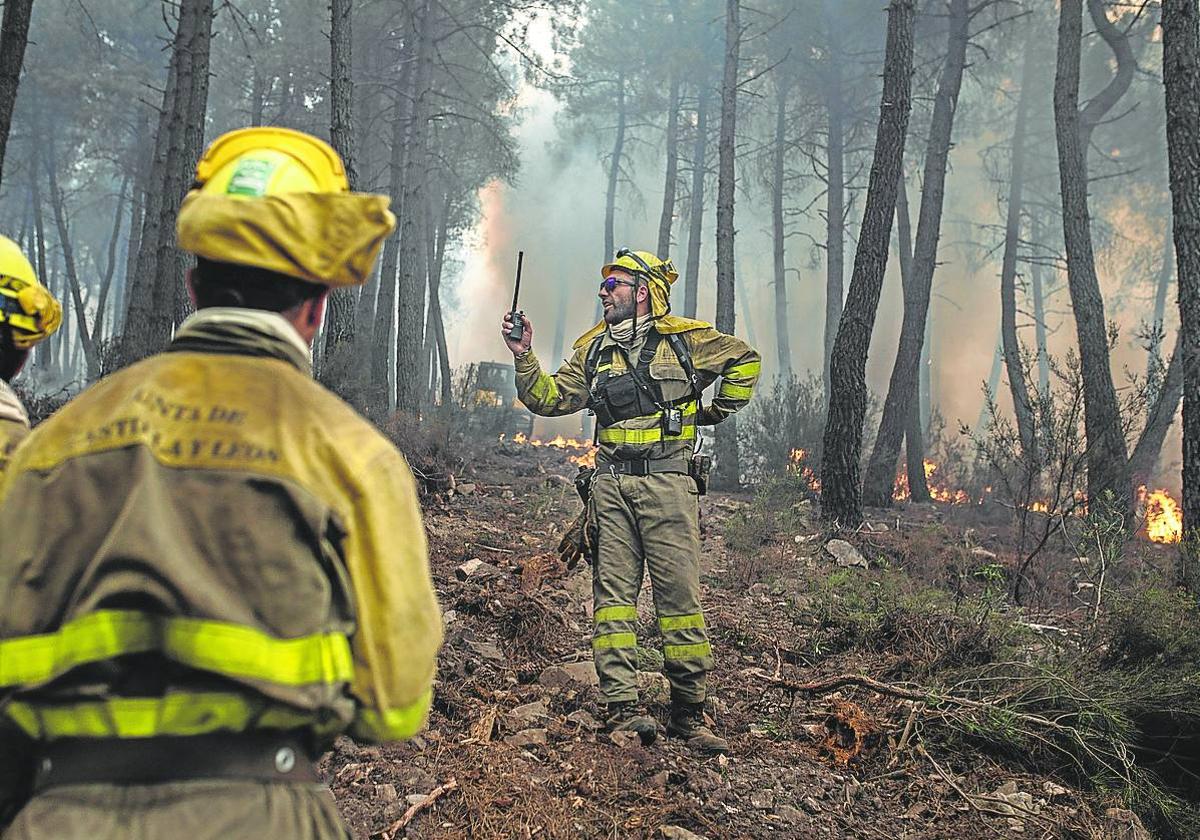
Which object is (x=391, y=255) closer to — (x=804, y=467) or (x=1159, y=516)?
(x=804, y=467)

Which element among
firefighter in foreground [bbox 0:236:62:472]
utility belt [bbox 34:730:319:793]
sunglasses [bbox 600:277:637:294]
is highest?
sunglasses [bbox 600:277:637:294]

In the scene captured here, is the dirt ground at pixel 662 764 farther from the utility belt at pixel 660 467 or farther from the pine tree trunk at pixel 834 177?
the pine tree trunk at pixel 834 177

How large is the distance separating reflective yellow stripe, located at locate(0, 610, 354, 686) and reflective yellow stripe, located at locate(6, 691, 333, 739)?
5 cm

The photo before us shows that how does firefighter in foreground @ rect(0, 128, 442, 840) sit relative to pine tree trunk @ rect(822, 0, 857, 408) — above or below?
below

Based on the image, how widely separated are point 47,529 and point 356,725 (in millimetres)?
536

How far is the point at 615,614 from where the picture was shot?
447 cm

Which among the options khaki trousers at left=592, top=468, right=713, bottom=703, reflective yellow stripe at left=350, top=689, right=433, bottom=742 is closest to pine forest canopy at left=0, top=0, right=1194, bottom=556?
khaki trousers at left=592, top=468, right=713, bottom=703

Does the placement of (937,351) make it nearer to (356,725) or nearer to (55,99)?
(55,99)

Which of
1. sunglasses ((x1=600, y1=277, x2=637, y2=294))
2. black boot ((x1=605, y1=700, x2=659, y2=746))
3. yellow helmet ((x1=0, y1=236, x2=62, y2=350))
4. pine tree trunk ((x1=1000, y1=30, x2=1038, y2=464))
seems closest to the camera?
yellow helmet ((x1=0, y1=236, x2=62, y2=350))

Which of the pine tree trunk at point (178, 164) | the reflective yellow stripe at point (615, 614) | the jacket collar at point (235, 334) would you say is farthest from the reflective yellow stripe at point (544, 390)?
the pine tree trunk at point (178, 164)

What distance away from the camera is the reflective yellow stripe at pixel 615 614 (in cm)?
446

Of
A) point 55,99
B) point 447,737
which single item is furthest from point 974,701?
point 55,99

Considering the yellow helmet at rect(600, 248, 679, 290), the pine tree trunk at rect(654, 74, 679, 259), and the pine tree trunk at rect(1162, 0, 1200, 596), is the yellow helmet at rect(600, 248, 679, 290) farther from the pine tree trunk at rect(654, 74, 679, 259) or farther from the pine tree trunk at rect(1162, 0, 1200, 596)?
the pine tree trunk at rect(654, 74, 679, 259)

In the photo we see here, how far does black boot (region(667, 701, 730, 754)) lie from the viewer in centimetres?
420
